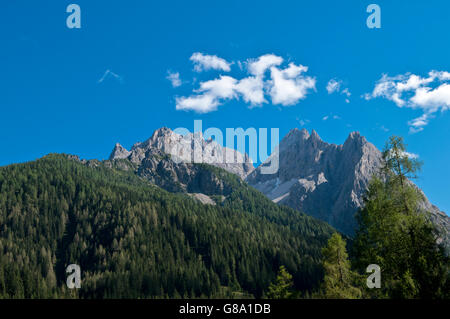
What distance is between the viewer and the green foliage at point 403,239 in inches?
774

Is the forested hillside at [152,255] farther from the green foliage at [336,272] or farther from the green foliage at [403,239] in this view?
the green foliage at [403,239]

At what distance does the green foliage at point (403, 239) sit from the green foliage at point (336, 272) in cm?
285

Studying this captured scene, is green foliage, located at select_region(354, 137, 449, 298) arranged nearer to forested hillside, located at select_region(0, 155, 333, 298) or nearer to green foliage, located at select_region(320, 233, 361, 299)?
green foliage, located at select_region(320, 233, 361, 299)

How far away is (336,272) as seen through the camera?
2705cm

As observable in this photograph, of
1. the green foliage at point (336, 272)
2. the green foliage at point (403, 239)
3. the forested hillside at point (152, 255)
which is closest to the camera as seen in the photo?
the green foliage at point (403, 239)

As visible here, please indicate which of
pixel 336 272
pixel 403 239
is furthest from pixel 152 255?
pixel 403 239

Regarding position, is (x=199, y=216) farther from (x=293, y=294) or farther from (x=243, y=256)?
(x=293, y=294)

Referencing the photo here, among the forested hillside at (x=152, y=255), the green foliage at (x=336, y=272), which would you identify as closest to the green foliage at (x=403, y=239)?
the green foliage at (x=336, y=272)

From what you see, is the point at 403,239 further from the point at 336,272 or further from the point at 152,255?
the point at 152,255

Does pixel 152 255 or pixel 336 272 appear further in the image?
pixel 152 255

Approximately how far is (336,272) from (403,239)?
319 inches

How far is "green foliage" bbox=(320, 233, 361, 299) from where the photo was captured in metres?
25.6
